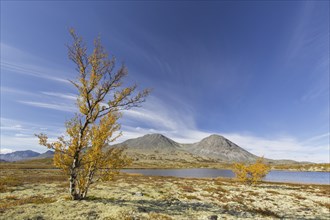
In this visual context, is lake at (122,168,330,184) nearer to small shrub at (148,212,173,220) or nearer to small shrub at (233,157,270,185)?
small shrub at (233,157,270,185)

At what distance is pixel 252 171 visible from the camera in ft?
140

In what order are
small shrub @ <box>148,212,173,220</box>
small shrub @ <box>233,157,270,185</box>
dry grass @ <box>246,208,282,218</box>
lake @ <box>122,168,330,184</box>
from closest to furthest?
small shrub @ <box>148,212,173,220</box>
dry grass @ <box>246,208,282,218</box>
small shrub @ <box>233,157,270,185</box>
lake @ <box>122,168,330,184</box>

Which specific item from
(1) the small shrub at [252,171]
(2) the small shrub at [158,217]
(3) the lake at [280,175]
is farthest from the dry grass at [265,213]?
(3) the lake at [280,175]

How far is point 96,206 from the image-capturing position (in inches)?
595

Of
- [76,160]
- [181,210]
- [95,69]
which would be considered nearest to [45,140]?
[76,160]

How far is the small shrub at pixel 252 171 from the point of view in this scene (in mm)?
41916

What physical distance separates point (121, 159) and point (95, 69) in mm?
8502

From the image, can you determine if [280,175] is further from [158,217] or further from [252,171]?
[158,217]

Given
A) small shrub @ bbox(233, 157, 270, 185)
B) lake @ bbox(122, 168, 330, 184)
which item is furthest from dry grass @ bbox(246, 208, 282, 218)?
lake @ bbox(122, 168, 330, 184)

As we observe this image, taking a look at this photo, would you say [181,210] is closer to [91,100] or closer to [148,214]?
[148,214]

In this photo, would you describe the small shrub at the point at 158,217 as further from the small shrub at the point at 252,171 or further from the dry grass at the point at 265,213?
the small shrub at the point at 252,171

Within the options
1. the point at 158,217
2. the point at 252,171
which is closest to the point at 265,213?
the point at 158,217

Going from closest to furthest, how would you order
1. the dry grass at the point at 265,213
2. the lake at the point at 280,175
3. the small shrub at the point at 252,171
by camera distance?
the dry grass at the point at 265,213
the small shrub at the point at 252,171
the lake at the point at 280,175

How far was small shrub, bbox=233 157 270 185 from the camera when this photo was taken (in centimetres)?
4192
